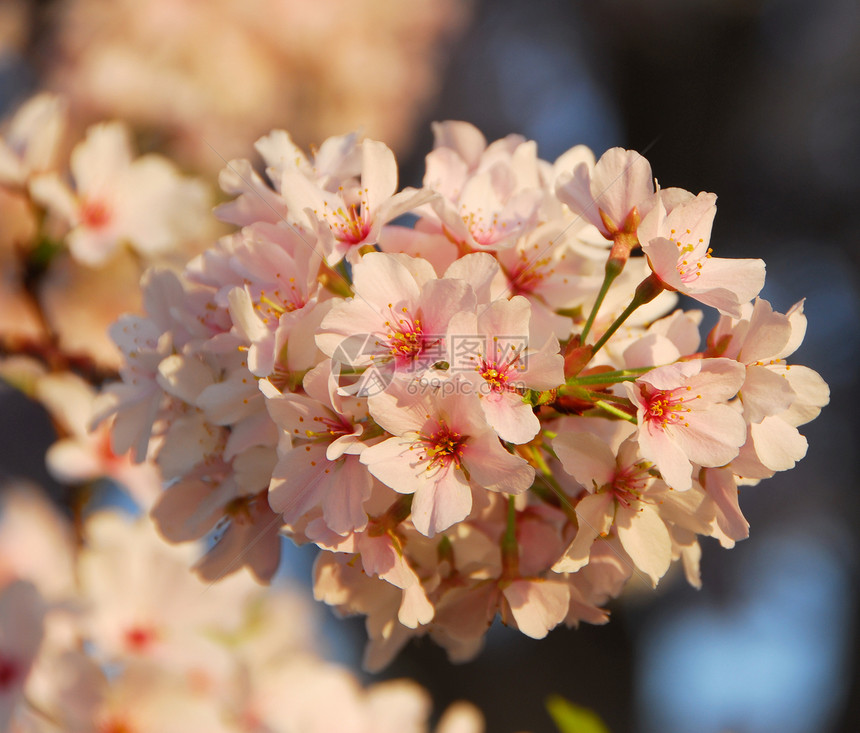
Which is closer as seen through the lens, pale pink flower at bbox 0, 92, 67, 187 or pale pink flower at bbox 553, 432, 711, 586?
pale pink flower at bbox 553, 432, 711, 586

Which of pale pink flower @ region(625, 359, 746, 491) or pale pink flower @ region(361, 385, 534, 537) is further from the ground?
pale pink flower @ region(625, 359, 746, 491)

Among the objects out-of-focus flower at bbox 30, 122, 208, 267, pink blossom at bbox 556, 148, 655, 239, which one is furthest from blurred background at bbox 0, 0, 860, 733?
Answer: pink blossom at bbox 556, 148, 655, 239

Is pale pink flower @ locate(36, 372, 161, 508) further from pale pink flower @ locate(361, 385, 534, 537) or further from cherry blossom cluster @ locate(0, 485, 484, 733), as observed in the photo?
pale pink flower @ locate(361, 385, 534, 537)

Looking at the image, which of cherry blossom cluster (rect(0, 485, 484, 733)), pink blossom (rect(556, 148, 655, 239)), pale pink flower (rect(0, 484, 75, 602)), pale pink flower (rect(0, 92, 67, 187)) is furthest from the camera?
pale pink flower (rect(0, 484, 75, 602))

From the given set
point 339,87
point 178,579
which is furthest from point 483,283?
point 339,87

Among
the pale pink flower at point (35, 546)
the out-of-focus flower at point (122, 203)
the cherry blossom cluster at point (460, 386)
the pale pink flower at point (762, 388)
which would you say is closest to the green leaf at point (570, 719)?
the cherry blossom cluster at point (460, 386)

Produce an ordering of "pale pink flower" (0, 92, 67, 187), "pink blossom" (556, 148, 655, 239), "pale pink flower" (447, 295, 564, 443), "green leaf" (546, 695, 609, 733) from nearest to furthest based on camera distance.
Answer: "pale pink flower" (447, 295, 564, 443)
"pink blossom" (556, 148, 655, 239)
"green leaf" (546, 695, 609, 733)
"pale pink flower" (0, 92, 67, 187)

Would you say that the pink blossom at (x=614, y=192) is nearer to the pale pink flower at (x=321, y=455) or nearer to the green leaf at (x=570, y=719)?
the pale pink flower at (x=321, y=455)

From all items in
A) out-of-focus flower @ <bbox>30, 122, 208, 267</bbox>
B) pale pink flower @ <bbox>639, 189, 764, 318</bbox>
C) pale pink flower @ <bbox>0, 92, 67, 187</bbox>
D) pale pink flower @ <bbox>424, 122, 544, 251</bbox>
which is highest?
pale pink flower @ <bbox>639, 189, 764, 318</bbox>
